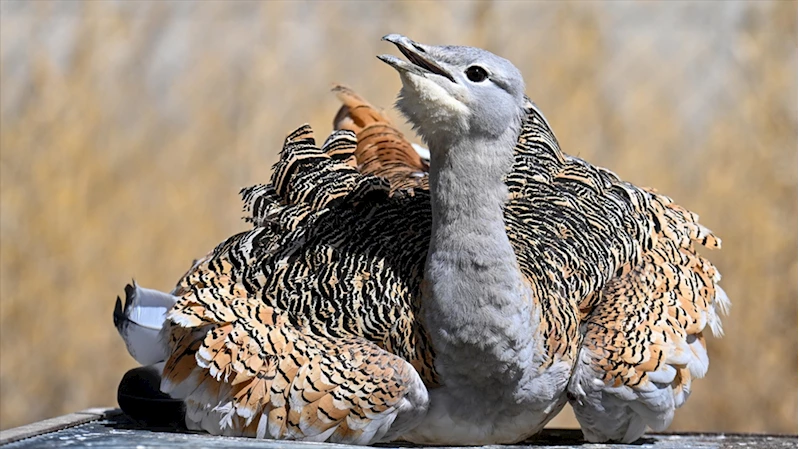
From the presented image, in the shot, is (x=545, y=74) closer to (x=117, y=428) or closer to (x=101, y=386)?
(x=101, y=386)

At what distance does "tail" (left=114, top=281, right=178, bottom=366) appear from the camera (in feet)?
11.6

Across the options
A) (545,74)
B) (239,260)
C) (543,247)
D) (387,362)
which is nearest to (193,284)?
(239,260)

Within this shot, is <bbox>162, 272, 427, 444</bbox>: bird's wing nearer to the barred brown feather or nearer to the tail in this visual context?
the barred brown feather

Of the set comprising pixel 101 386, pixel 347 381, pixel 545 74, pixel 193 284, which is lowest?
pixel 101 386

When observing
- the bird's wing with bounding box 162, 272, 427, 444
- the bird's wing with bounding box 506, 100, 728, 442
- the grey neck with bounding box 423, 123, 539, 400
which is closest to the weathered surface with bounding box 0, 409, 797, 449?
the bird's wing with bounding box 162, 272, 427, 444

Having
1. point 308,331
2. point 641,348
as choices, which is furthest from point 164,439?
point 641,348

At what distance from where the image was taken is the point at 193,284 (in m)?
3.22

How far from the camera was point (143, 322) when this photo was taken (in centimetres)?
355

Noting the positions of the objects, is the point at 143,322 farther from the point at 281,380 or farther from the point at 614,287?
the point at 614,287

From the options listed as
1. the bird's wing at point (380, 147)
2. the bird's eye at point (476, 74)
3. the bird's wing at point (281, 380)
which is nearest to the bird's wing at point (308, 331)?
the bird's wing at point (281, 380)

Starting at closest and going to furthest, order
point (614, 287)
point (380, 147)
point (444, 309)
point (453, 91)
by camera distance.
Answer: point (453, 91), point (444, 309), point (614, 287), point (380, 147)

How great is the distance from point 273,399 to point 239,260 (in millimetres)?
584

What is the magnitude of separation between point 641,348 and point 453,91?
3.26ft

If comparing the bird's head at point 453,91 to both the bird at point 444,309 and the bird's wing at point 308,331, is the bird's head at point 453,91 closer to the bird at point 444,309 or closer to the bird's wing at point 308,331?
the bird at point 444,309
